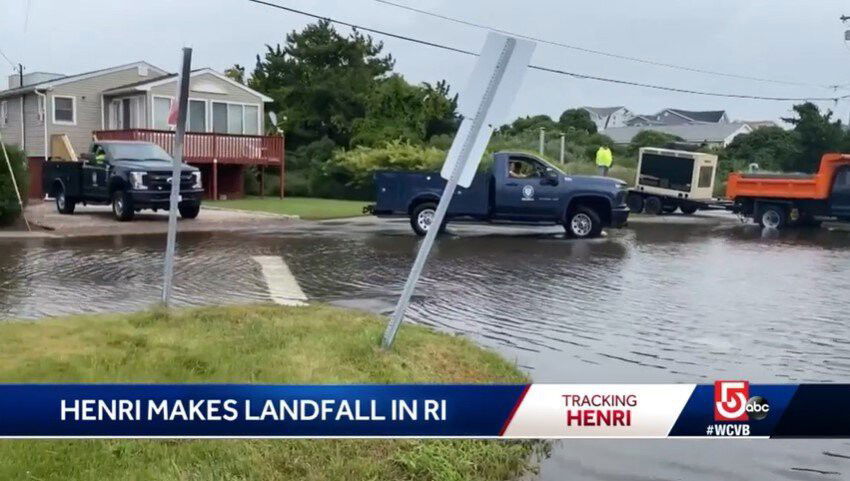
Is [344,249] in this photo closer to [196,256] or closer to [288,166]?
[196,256]

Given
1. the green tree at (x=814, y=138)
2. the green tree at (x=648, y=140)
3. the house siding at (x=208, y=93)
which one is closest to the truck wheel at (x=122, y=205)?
the house siding at (x=208, y=93)

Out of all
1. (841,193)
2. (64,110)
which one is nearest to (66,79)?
(64,110)

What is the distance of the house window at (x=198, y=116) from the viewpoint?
36188 millimetres

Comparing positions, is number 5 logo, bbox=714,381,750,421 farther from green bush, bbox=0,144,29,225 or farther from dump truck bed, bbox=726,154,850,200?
dump truck bed, bbox=726,154,850,200

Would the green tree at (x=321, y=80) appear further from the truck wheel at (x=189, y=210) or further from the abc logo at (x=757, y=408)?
the abc logo at (x=757, y=408)

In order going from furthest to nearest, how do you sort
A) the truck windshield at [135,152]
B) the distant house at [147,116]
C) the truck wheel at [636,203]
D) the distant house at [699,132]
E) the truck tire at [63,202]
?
the distant house at [699,132] → the distant house at [147,116] → the truck wheel at [636,203] → the truck tire at [63,202] → the truck windshield at [135,152]

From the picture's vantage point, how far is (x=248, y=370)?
21.3 ft

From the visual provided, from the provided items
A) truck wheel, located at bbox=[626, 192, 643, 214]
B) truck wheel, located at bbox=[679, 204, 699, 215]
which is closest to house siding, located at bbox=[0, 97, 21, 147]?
truck wheel, located at bbox=[626, 192, 643, 214]

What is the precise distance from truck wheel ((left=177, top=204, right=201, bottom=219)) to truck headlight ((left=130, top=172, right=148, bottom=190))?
1.51m

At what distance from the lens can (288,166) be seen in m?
45.1

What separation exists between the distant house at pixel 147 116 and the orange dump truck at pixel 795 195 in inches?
730

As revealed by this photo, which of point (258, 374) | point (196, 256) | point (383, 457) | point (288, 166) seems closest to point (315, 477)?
point (383, 457)

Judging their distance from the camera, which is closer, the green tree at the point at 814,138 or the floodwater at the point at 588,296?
the floodwater at the point at 588,296

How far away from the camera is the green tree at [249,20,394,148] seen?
4988 cm
